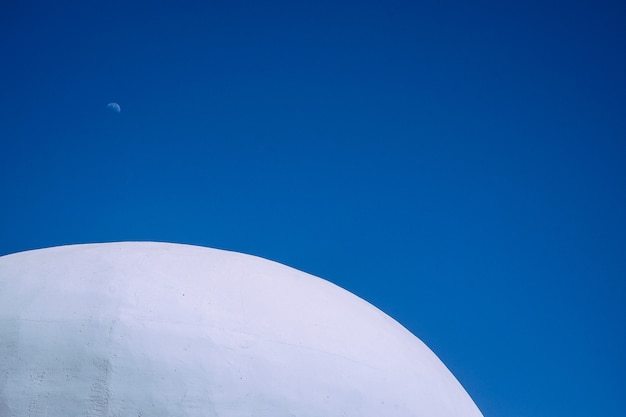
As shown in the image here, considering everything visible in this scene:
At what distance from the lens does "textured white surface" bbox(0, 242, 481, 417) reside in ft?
25.7

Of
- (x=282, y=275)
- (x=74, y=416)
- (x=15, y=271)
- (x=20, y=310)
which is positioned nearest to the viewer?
(x=74, y=416)

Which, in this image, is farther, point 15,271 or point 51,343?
point 15,271

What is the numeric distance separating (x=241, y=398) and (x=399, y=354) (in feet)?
9.59

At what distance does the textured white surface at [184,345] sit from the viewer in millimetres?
7848

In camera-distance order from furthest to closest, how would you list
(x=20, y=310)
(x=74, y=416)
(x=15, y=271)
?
1. (x=15, y=271)
2. (x=20, y=310)
3. (x=74, y=416)

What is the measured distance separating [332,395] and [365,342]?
1236 millimetres

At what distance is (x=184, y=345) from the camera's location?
819 cm

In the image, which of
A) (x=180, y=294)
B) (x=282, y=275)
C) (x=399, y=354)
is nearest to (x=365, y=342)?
(x=399, y=354)

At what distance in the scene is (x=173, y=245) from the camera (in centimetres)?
1063

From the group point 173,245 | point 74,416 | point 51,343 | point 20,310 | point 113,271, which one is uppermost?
point 173,245

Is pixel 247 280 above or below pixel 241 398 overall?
above

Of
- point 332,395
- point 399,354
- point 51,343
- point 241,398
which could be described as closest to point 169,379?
point 241,398

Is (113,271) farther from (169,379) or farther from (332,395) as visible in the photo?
(332,395)

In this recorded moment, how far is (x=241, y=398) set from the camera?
8.02m
